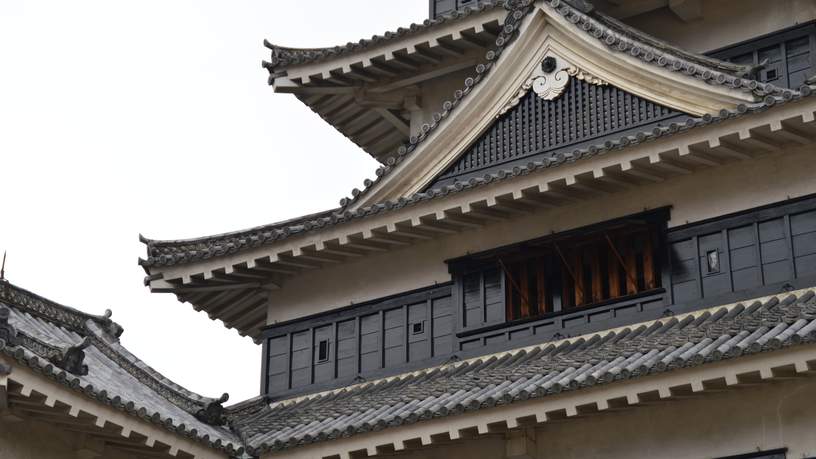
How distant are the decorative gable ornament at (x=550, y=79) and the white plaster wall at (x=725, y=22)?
6.41 feet

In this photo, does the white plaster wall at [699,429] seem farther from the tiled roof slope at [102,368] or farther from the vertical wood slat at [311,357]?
the vertical wood slat at [311,357]

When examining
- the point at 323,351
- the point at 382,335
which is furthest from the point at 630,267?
the point at 323,351

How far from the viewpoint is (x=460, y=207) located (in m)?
18.8

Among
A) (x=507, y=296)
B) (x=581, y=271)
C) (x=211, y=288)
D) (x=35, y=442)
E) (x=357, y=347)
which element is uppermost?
(x=211, y=288)

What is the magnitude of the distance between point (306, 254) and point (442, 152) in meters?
2.37

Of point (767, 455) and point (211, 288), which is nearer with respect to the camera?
point (767, 455)

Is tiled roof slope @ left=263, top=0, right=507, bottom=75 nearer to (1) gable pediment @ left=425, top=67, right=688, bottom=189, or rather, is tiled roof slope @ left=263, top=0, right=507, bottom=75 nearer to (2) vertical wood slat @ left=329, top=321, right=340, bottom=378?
(1) gable pediment @ left=425, top=67, right=688, bottom=189

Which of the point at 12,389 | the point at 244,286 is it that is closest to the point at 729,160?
the point at 244,286

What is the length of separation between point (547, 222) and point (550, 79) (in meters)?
2.15

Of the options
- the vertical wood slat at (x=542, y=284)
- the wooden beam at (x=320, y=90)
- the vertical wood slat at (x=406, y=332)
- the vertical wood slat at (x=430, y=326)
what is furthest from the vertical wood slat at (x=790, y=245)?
the wooden beam at (x=320, y=90)

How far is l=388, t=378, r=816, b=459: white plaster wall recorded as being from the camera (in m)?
15.3

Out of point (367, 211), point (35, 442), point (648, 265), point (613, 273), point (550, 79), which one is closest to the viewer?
point (35, 442)

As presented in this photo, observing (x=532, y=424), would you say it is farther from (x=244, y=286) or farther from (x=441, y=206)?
(x=244, y=286)

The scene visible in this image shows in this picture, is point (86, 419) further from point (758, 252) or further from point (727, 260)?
point (758, 252)
